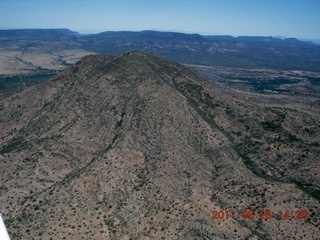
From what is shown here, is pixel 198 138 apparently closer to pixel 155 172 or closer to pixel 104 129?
pixel 155 172

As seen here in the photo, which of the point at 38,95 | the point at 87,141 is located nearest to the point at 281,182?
the point at 87,141

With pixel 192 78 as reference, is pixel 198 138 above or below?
below
